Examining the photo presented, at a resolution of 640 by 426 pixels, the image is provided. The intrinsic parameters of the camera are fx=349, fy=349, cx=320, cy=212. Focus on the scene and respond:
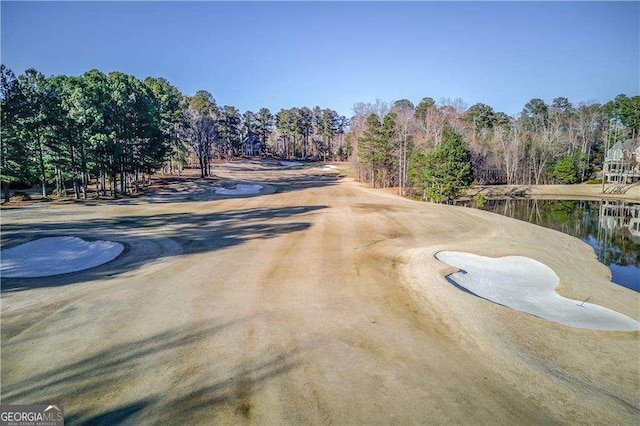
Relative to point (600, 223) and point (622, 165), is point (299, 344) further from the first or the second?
point (622, 165)

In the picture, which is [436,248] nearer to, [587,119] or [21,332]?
[21,332]

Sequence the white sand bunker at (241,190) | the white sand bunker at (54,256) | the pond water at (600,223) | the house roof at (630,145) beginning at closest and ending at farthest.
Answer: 1. the white sand bunker at (54,256)
2. the pond water at (600,223)
3. the white sand bunker at (241,190)
4. the house roof at (630,145)

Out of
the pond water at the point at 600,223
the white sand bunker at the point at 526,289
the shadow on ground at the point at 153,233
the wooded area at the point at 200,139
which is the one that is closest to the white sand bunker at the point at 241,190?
the wooded area at the point at 200,139

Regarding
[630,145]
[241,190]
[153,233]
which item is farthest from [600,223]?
[630,145]

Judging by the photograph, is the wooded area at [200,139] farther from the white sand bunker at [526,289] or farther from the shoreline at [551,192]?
the white sand bunker at [526,289]

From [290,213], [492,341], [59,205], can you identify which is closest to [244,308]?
[492,341]
